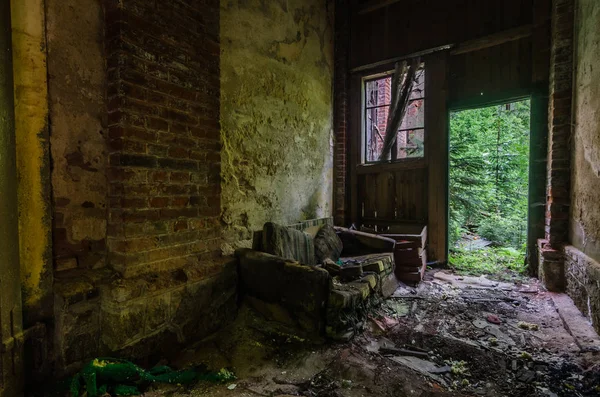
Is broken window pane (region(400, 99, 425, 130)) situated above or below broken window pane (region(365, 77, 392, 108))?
below

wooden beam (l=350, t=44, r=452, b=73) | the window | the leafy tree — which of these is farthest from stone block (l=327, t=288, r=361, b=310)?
the leafy tree

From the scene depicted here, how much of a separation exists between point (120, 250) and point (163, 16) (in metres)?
1.49

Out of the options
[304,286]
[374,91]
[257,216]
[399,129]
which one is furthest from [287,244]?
[374,91]

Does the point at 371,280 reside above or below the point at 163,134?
below

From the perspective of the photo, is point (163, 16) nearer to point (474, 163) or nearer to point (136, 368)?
point (136, 368)

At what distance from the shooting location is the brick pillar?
10.8 feet

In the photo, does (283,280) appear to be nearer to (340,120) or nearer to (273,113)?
(273,113)

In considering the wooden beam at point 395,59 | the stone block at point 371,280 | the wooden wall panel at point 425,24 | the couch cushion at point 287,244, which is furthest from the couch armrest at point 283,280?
the wooden wall panel at point 425,24

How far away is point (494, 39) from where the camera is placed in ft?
13.0

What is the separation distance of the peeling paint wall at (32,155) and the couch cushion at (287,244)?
158 cm

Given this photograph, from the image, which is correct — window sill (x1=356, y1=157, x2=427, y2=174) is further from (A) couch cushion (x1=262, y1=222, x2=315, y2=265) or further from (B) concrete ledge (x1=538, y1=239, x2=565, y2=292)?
(A) couch cushion (x1=262, y1=222, x2=315, y2=265)

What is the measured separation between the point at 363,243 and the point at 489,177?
489cm

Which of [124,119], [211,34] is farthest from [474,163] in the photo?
[124,119]

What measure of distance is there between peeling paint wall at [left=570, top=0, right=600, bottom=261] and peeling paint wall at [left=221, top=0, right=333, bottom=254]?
279cm
